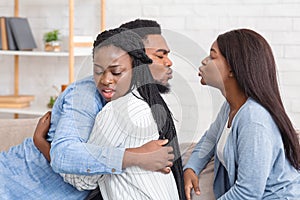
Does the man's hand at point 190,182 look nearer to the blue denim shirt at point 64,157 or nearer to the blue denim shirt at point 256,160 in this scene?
the blue denim shirt at point 256,160

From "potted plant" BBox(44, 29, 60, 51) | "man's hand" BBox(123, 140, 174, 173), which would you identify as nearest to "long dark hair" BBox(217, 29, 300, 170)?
"man's hand" BBox(123, 140, 174, 173)

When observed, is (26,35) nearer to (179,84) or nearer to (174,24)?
(174,24)

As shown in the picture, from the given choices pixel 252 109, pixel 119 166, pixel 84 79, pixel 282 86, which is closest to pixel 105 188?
pixel 119 166

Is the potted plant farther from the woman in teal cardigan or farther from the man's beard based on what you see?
the man's beard

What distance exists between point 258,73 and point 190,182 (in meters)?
0.39

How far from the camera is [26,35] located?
325 cm

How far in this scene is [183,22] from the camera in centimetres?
302

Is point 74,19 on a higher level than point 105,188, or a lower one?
higher

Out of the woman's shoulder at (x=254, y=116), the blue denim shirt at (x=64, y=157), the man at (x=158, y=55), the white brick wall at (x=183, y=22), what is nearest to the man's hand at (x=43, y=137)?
the blue denim shirt at (x=64, y=157)

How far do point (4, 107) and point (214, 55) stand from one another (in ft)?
6.24

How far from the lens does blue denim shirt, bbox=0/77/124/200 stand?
1.43 metres

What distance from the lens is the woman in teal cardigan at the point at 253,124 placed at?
→ 4.95ft

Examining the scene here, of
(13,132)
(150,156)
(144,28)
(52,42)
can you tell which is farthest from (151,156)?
(52,42)

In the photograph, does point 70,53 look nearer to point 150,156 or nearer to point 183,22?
point 183,22
